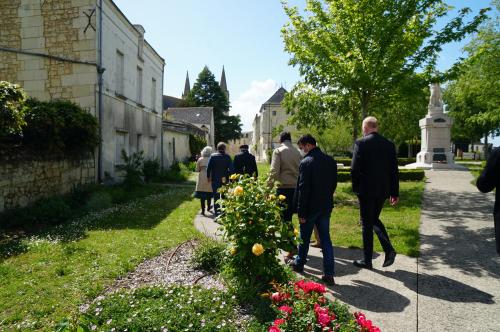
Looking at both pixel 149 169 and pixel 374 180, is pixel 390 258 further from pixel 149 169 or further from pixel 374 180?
pixel 149 169

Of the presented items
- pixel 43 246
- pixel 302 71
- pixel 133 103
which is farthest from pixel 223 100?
pixel 43 246

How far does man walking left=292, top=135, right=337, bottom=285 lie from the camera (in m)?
4.51

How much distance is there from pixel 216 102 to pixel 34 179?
5045cm

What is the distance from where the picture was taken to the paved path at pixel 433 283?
356 centimetres

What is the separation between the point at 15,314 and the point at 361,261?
434 cm

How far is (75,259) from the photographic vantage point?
219 inches

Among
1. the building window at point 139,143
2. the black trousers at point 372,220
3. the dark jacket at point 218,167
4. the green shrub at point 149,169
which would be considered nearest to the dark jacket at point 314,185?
the black trousers at point 372,220

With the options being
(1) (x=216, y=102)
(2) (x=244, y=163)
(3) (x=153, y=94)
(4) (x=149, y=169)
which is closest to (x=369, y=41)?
(2) (x=244, y=163)

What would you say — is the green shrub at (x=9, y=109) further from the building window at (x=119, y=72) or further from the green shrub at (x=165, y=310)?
the building window at (x=119, y=72)

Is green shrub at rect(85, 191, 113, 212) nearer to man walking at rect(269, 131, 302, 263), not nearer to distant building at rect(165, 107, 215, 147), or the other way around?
man walking at rect(269, 131, 302, 263)

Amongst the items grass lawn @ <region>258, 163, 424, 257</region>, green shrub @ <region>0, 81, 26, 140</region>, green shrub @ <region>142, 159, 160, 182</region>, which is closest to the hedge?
grass lawn @ <region>258, 163, 424, 257</region>

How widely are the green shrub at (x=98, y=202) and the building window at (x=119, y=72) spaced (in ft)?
17.9

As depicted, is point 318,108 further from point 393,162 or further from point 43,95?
point 43,95

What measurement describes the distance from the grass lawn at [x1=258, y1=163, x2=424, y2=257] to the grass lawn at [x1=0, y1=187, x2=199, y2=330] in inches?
102
